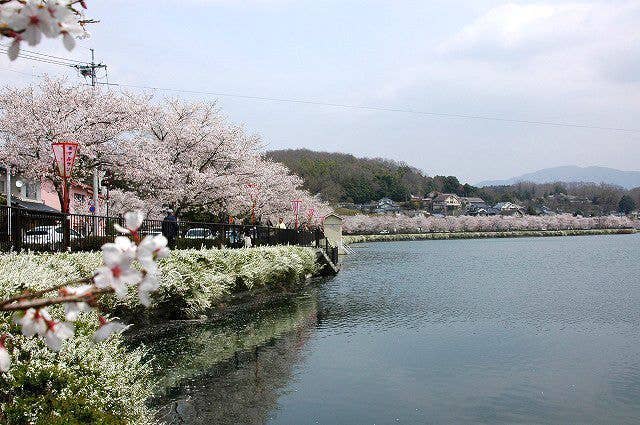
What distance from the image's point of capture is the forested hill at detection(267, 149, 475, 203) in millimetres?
108163

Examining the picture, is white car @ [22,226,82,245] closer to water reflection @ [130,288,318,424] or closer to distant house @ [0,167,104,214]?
water reflection @ [130,288,318,424]

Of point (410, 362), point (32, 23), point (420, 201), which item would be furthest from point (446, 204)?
point (32, 23)

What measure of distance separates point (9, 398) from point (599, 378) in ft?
29.1

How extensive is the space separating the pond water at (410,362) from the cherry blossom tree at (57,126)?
10.8 metres

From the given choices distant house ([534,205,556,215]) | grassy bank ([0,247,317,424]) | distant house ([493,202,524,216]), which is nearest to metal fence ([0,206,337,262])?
grassy bank ([0,247,317,424])

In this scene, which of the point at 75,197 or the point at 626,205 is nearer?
the point at 75,197

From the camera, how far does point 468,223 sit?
113m

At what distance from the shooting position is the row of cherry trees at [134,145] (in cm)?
2188

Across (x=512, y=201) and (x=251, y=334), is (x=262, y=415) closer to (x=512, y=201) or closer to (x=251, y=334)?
(x=251, y=334)

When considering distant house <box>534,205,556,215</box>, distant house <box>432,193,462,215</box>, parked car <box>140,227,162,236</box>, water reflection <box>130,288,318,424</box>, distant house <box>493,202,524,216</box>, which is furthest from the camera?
distant house <box>432,193,462,215</box>

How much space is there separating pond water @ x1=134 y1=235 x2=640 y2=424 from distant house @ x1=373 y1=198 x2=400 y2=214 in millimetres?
106125

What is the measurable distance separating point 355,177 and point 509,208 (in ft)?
137

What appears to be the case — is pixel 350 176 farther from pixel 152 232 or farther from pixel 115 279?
pixel 115 279

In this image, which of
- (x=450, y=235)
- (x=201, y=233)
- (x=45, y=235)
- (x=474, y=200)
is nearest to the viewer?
(x=45, y=235)
